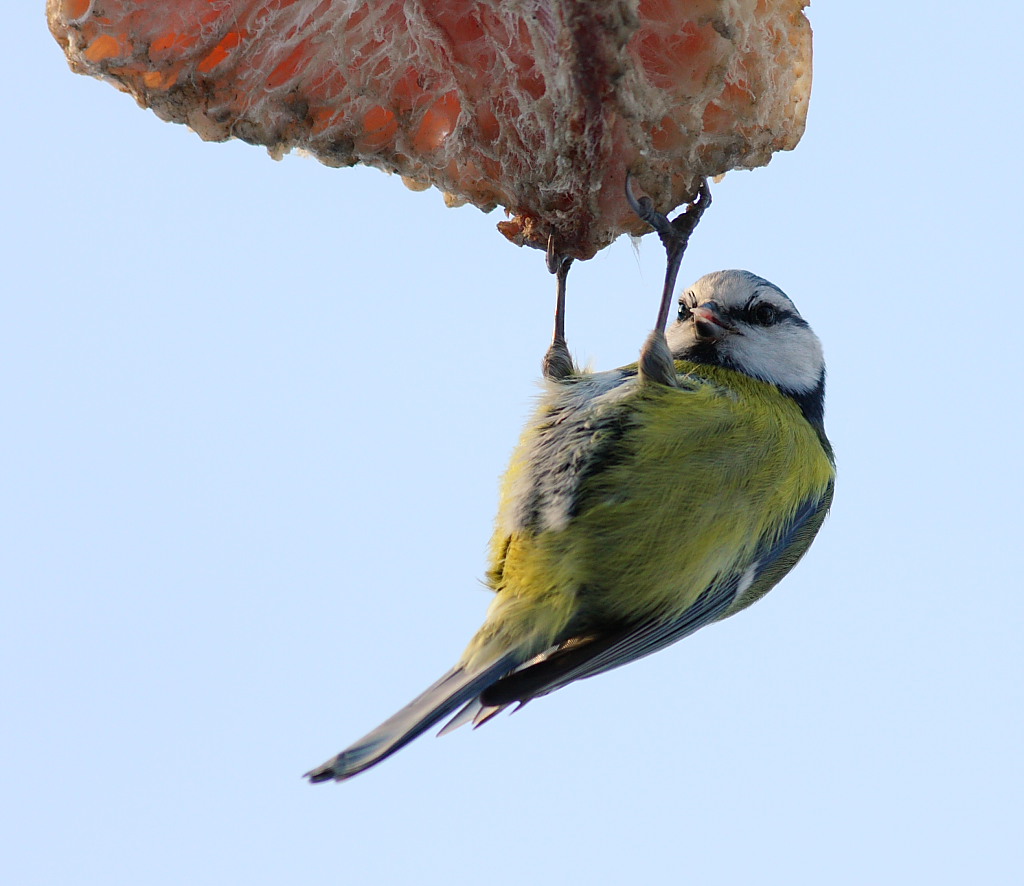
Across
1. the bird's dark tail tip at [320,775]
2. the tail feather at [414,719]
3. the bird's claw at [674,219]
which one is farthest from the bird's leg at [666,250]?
the bird's dark tail tip at [320,775]

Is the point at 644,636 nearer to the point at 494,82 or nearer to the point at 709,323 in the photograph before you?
the point at 709,323

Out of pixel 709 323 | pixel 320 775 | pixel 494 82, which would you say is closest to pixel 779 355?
pixel 709 323

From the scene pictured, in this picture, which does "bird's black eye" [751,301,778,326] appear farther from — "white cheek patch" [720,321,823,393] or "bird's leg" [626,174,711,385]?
"bird's leg" [626,174,711,385]

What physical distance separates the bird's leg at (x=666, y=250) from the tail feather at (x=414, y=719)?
0.89 meters

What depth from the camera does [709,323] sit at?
346 cm

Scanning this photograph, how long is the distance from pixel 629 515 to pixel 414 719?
0.86 metres

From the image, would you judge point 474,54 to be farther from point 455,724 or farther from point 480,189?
point 455,724

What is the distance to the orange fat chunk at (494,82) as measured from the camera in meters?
2.42

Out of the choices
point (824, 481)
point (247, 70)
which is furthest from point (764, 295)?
point (247, 70)

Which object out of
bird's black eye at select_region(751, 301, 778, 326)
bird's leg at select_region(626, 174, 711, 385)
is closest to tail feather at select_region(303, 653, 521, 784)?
bird's leg at select_region(626, 174, 711, 385)

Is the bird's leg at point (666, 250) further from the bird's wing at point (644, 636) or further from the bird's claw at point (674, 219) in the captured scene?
the bird's wing at point (644, 636)

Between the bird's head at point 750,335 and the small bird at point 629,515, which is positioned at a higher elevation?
the bird's head at point 750,335

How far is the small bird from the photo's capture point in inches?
113

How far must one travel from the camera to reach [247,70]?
259cm
